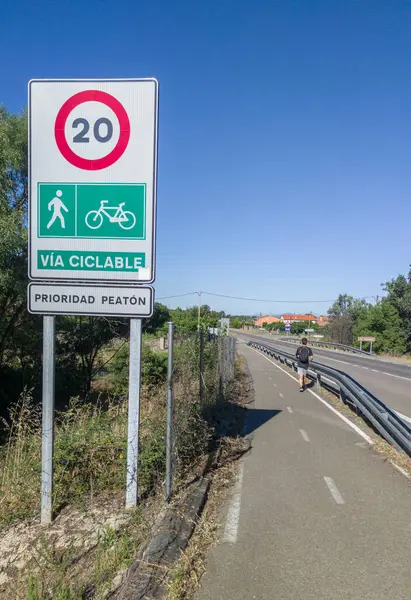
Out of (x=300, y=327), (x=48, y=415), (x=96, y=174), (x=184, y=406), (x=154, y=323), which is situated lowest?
(x=300, y=327)

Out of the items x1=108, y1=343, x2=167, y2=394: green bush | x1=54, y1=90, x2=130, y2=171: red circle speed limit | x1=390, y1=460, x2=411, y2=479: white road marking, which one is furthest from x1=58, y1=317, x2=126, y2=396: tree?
x1=54, y1=90, x2=130, y2=171: red circle speed limit

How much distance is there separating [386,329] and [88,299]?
53.7 m

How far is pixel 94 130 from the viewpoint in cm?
482

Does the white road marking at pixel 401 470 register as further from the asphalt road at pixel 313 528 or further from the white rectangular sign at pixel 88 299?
the white rectangular sign at pixel 88 299

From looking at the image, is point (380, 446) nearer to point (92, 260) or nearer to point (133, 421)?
point (133, 421)

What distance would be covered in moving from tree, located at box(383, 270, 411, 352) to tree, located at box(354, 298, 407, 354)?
1.08 feet

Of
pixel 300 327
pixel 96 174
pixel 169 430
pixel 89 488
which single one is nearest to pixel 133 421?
pixel 169 430

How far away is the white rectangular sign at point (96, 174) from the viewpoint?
4812 mm

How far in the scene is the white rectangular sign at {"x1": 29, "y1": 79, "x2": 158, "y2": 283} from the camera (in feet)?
15.8

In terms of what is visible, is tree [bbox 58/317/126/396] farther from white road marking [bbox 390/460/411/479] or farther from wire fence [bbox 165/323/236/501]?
white road marking [bbox 390/460/411/479]

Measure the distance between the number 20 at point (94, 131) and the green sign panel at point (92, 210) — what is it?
45 centimetres

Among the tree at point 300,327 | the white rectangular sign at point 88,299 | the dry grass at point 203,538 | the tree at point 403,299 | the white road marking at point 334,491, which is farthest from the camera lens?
the tree at point 300,327

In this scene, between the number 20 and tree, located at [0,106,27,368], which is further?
tree, located at [0,106,27,368]

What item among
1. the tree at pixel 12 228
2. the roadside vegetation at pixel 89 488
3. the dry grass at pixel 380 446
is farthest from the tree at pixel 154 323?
the dry grass at pixel 380 446
